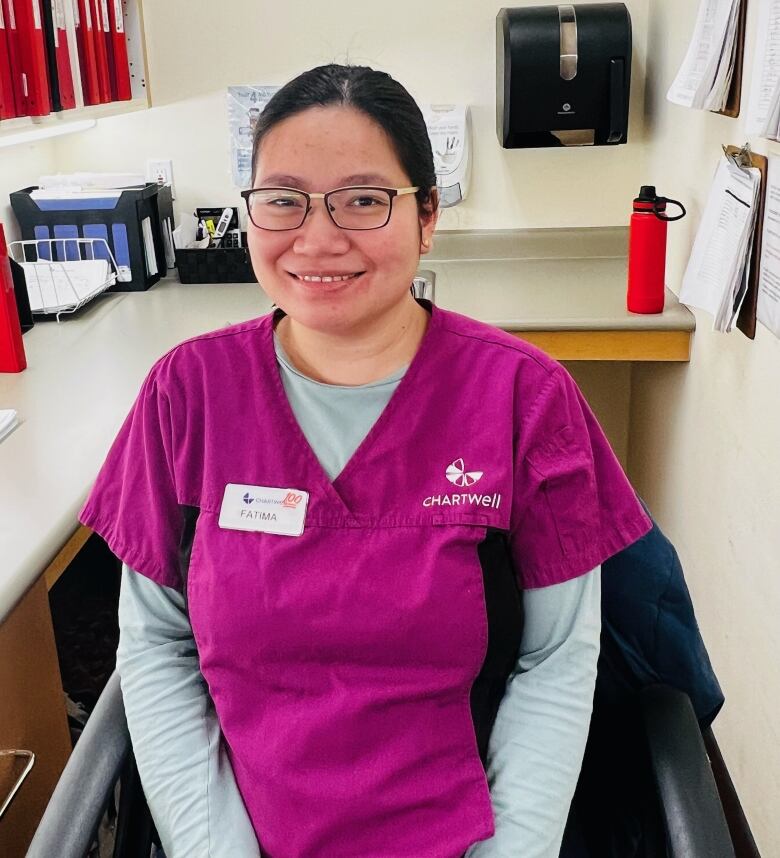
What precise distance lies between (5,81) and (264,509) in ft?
4.21

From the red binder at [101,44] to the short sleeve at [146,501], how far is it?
1479 millimetres

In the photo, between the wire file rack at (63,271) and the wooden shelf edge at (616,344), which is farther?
the wire file rack at (63,271)

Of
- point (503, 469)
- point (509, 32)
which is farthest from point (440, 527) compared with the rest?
point (509, 32)

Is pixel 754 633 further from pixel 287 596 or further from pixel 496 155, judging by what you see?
pixel 496 155

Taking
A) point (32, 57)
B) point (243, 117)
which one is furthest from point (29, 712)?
point (243, 117)

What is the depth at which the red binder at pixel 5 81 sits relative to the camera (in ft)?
5.80

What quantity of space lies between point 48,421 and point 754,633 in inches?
49.7

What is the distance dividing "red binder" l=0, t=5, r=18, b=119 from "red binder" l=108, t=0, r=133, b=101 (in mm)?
519

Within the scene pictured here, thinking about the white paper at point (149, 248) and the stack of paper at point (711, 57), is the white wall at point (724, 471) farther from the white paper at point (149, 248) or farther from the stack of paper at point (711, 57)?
the white paper at point (149, 248)

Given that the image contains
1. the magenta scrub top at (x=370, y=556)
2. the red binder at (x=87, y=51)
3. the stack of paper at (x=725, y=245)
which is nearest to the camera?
the magenta scrub top at (x=370, y=556)

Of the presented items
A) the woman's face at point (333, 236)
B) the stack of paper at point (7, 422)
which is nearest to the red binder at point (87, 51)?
the stack of paper at point (7, 422)

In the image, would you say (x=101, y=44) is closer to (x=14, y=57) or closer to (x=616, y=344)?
(x=14, y=57)

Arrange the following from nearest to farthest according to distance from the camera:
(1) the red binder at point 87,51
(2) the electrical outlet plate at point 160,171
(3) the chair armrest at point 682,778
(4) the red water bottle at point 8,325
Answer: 1. (3) the chair armrest at point 682,778
2. (4) the red water bottle at point 8,325
3. (1) the red binder at point 87,51
4. (2) the electrical outlet plate at point 160,171

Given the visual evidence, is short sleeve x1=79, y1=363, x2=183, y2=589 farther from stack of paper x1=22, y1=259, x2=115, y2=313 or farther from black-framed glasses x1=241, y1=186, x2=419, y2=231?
stack of paper x1=22, y1=259, x2=115, y2=313
